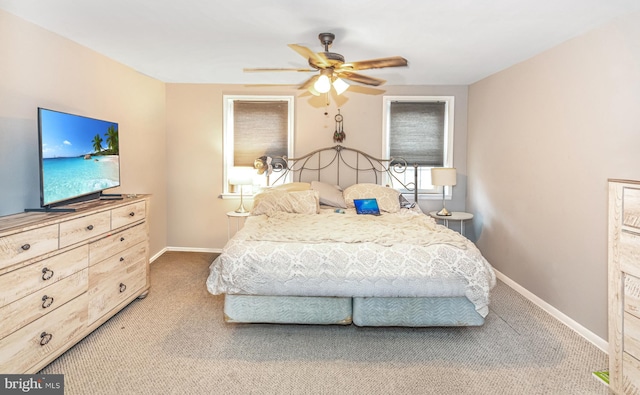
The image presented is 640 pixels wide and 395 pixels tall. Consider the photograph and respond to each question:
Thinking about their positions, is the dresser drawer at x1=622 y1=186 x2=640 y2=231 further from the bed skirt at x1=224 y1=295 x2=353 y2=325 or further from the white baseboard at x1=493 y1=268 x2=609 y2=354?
the bed skirt at x1=224 y1=295 x2=353 y2=325

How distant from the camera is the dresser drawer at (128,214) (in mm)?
2900

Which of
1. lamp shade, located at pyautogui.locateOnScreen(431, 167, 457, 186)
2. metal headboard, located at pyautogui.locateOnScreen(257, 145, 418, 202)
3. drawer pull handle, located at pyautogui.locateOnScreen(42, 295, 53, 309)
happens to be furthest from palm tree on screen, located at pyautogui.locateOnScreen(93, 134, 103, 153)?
lamp shade, located at pyautogui.locateOnScreen(431, 167, 457, 186)

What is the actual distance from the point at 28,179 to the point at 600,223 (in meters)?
4.33

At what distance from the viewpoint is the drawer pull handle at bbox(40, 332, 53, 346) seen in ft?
7.06

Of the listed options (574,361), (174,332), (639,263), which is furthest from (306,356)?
(639,263)

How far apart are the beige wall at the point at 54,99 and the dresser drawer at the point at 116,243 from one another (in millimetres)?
594

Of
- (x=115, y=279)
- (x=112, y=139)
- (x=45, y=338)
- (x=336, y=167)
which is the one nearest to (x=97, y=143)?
(x=112, y=139)

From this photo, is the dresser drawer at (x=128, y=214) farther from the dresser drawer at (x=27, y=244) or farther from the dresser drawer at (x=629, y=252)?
the dresser drawer at (x=629, y=252)

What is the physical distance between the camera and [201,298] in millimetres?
3451

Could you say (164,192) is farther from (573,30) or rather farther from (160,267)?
(573,30)

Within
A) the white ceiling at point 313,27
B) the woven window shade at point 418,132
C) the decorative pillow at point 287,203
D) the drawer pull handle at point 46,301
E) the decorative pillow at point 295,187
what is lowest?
the drawer pull handle at point 46,301

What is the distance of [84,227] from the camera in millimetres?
2533

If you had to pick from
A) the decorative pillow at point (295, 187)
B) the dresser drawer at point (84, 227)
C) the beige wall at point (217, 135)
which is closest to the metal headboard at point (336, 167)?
the beige wall at point (217, 135)

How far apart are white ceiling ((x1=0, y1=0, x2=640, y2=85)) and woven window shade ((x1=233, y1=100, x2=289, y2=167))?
104 centimetres
